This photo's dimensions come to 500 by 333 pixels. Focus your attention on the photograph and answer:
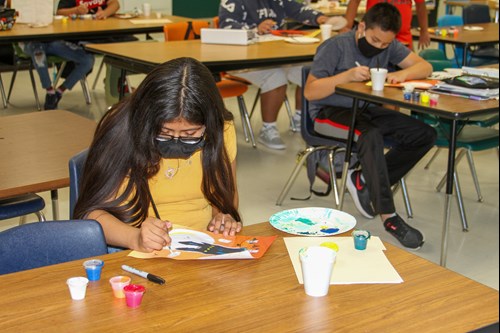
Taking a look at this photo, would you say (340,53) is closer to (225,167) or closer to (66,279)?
(225,167)

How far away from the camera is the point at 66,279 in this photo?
1.63m

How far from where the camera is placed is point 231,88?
5.11 m

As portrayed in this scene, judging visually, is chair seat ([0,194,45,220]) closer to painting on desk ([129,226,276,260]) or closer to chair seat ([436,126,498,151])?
painting on desk ([129,226,276,260])

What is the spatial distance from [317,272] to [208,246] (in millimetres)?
371

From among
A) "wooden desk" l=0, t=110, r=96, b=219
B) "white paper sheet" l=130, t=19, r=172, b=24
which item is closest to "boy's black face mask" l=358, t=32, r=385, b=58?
"wooden desk" l=0, t=110, r=96, b=219

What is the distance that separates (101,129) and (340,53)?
222 cm

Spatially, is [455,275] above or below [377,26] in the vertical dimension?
below

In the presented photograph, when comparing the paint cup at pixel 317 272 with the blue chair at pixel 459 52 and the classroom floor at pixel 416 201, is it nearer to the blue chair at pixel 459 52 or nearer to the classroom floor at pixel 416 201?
the classroom floor at pixel 416 201

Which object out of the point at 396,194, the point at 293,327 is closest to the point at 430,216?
the point at 396,194

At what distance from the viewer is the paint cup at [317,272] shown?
5.11 ft

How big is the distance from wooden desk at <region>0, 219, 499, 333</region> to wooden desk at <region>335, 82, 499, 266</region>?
1.58 m

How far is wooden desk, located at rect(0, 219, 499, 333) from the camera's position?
145 cm

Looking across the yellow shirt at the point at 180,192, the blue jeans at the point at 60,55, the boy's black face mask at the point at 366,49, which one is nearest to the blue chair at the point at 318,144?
the boy's black face mask at the point at 366,49

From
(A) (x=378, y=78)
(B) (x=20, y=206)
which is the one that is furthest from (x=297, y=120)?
(B) (x=20, y=206)
